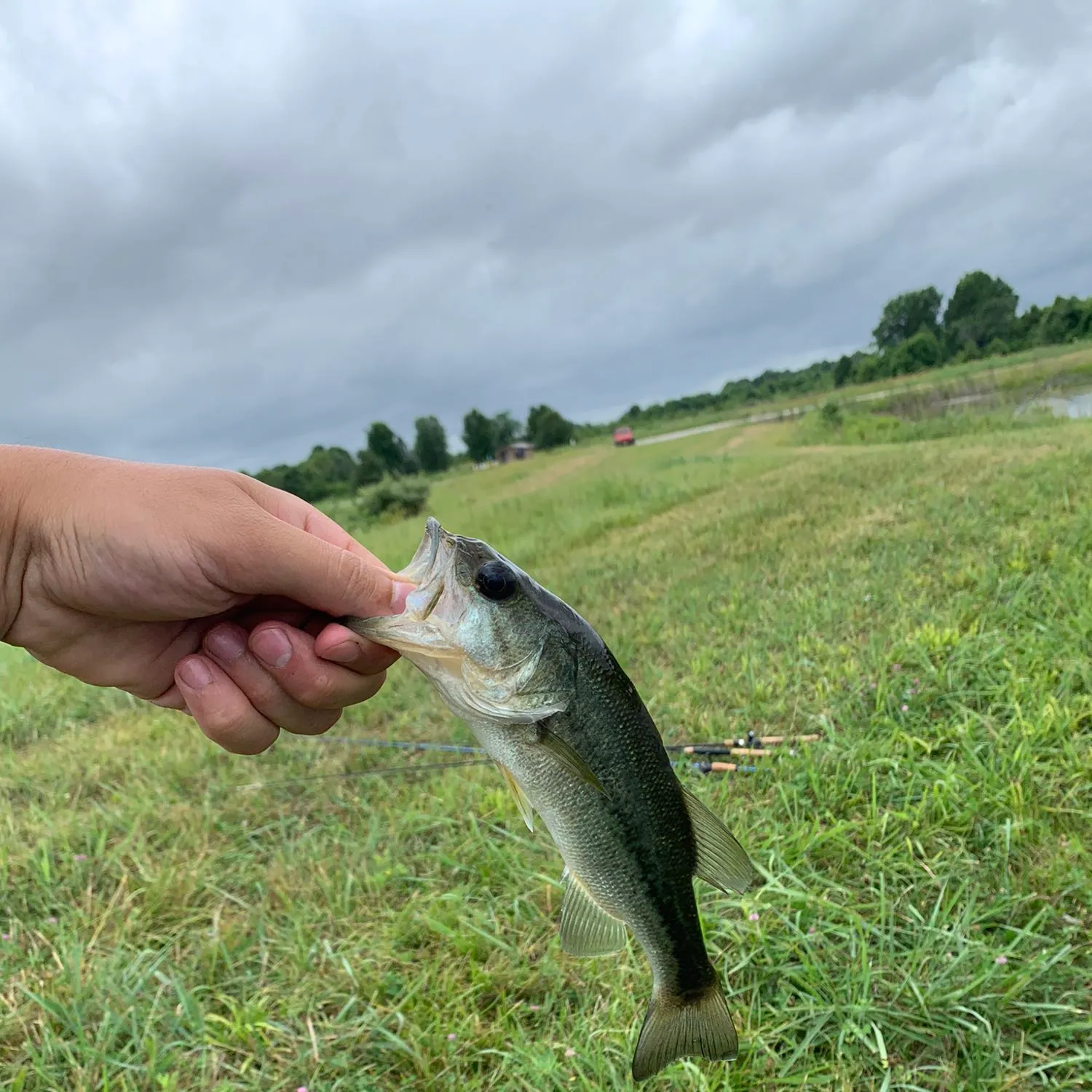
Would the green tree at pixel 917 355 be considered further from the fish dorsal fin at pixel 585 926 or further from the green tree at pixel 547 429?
the fish dorsal fin at pixel 585 926

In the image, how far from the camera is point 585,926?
170 cm

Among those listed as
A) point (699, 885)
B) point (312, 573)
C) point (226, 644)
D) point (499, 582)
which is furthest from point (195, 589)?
point (699, 885)

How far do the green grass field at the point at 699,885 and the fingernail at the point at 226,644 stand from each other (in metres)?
1.56

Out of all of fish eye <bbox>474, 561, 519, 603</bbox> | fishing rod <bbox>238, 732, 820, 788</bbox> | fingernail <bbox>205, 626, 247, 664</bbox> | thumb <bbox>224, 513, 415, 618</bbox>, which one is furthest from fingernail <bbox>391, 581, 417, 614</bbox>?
fishing rod <bbox>238, 732, 820, 788</bbox>

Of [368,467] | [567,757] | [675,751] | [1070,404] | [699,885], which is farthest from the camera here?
[368,467]

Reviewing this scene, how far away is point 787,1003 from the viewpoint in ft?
7.61

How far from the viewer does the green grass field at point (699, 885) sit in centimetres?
225

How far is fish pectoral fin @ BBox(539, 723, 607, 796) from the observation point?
147 centimetres

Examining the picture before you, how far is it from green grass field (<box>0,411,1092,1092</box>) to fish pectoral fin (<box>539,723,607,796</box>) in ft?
4.54

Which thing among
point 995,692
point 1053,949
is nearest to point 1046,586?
point 995,692

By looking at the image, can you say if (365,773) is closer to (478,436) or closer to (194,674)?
(194,674)

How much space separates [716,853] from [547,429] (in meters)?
56.9

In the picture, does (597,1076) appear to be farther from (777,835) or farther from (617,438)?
(617,438)

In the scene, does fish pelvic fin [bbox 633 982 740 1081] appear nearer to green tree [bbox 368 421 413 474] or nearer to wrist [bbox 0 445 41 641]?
wrist [bbox 0 445 41 641]
